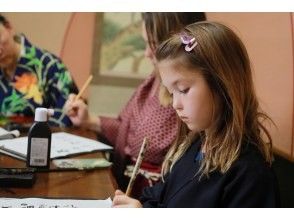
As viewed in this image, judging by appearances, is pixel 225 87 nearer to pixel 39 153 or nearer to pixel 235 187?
pixel 235 187

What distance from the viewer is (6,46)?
172cm

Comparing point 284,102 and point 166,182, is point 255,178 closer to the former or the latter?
point 166,182

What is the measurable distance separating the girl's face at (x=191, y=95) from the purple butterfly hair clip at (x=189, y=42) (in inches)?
1.9

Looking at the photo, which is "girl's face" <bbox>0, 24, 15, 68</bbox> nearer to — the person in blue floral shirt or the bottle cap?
the person in blue floral shirt

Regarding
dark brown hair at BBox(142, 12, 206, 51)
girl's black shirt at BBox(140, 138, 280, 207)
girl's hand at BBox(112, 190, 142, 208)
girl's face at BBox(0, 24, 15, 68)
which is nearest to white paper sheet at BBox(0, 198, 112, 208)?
girl's hand at BBox(112, 190, 142, 208)

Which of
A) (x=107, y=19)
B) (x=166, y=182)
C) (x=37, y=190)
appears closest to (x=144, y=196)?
(x=166, y=182)

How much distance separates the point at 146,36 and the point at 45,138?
0.52 m

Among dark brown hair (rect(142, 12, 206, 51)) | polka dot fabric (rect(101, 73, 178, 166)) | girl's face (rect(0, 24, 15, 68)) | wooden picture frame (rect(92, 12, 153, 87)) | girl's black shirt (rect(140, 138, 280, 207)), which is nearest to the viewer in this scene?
girl's black shirt (rect(140, 138, 280, 207))

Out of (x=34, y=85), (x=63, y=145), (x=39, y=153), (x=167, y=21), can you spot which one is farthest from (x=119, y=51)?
(x=39, y=153)

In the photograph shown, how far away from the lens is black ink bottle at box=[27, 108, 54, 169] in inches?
42.4

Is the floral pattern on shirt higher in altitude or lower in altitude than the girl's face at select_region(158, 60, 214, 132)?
lower

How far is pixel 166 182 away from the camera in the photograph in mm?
1081

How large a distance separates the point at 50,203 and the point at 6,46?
3.27 ft

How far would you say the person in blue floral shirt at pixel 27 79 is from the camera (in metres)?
1.73
